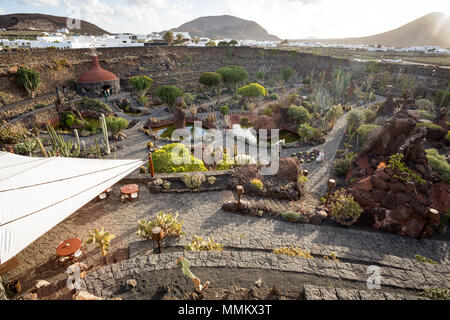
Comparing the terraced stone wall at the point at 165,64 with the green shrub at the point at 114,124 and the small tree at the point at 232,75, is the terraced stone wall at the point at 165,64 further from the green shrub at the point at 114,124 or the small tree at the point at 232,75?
the green shrub at the point at 114,124

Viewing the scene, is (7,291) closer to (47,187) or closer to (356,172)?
(47,187)

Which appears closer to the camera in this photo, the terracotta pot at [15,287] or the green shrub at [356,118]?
the terracotta pot at [15,287]

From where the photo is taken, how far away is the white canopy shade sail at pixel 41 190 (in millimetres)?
5988

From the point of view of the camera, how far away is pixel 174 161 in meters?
12.7

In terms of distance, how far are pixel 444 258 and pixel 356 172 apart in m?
5.14

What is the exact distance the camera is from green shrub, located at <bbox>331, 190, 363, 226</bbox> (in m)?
9.26

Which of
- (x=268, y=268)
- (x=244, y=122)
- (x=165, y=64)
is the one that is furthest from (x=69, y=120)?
(x=165, y=64)

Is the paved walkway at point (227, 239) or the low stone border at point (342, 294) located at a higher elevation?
the low stone border at point (342, 294)

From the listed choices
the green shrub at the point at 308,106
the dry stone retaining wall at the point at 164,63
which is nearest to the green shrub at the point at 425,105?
the dry stone retaining wall at the point at 164,63

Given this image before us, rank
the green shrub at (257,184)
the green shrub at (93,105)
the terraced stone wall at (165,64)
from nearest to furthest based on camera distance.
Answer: the green shrub at (257,184) < the green shrub at (93,105) < the terraced stone wall at (165,64)

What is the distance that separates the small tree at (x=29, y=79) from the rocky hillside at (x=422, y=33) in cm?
15731

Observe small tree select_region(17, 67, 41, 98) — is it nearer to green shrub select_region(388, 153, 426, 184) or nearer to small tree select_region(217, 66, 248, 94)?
small tree select_region(217, 66, 248, 94)

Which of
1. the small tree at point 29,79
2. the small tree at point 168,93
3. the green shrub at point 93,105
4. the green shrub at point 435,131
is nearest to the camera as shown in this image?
the green shrub at point 435,131

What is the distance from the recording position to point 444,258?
7.80 meters
